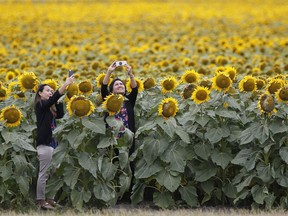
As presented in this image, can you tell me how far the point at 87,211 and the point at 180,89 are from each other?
196 centimetres

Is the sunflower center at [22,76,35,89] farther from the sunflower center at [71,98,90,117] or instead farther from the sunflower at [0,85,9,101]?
the sunflower center at [71,98,90,117]

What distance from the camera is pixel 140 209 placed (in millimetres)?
8930

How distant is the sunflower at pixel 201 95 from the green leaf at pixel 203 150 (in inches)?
18.3

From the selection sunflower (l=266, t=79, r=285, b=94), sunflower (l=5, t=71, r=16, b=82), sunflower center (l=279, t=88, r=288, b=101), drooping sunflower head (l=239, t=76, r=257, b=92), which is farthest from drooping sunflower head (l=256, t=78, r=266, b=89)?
sunflower (l=5, t=71, r=16, b=82)

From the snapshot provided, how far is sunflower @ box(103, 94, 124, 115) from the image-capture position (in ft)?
29.1

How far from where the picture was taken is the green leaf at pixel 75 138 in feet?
28.7

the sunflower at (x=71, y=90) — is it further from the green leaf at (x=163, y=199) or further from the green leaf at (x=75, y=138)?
the green leaf at (x=163, y=199)

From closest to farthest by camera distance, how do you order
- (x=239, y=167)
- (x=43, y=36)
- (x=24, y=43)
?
(x=239, y=167) → (x=24, y=43) → (x=43, y=36)

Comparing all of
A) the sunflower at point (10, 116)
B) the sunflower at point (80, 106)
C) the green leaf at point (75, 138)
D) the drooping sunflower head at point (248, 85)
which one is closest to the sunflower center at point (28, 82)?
the sunflower at point (10, 116)

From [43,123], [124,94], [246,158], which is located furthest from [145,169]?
[43,123]

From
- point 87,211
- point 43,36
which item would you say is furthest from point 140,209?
point 43,36

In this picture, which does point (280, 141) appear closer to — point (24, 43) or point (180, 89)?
point (180, 89)

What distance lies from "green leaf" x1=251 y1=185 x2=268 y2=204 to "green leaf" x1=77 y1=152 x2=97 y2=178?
1.63 m

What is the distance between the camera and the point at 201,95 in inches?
356
